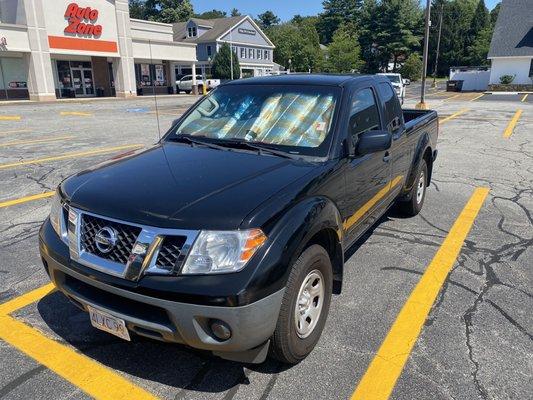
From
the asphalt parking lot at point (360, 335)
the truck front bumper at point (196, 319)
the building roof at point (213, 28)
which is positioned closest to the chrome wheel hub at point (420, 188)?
the asphalt parking lot at point (360, 335)

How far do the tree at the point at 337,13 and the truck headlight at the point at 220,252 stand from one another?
4072 inches

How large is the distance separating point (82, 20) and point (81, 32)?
35.2 inches

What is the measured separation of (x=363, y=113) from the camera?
154 inches

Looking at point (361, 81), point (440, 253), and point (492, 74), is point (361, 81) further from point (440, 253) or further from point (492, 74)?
point (492, 74)

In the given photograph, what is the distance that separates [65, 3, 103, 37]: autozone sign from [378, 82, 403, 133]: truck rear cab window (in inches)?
1370

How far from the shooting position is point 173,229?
2.29 m

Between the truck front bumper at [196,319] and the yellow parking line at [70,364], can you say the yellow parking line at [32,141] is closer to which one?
the yellow parking line at [70,364]

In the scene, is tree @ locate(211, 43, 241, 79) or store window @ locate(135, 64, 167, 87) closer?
store window @ locate(135, 64, 167, 87)

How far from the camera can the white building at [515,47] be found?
40438 mm

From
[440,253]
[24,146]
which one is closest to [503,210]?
[440,253]

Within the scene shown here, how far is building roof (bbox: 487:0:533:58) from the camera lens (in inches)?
1606

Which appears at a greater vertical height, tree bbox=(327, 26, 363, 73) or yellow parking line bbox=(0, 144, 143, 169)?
tree bbox=(327, 26, 363, 73)

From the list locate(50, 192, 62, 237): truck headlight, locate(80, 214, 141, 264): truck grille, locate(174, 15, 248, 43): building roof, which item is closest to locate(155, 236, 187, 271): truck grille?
locate(80, 214, 141, 264): truck grille

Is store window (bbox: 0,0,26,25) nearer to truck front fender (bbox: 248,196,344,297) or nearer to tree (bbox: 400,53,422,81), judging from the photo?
truck front fender (bbox: 248,196,344,297)
